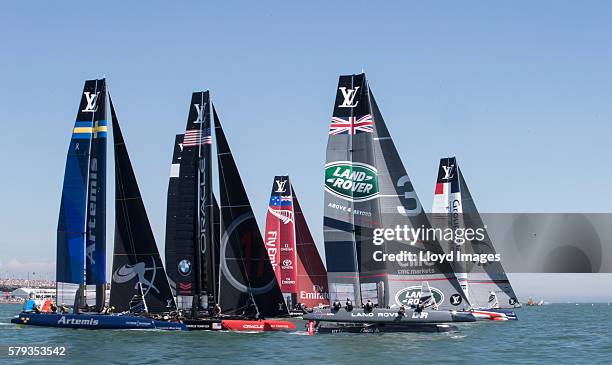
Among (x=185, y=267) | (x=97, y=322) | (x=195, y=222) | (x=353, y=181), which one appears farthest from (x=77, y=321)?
(x=353, y=181)

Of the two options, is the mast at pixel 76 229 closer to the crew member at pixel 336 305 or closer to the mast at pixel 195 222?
the mast at pixel 195 222

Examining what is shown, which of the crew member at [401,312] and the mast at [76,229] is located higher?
the mast at [76,229]

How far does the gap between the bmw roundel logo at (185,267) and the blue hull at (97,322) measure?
277 cm

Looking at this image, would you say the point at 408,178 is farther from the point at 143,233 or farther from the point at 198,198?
the point at 143,233

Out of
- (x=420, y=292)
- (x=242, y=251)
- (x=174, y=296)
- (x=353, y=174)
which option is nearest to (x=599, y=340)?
(x=420, y=292)

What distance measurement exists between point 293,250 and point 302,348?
89.1 ft

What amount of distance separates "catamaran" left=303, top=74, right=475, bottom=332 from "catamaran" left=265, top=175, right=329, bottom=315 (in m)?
21.1

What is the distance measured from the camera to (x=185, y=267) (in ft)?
142

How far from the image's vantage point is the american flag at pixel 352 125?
138ft

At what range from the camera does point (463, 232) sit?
62219mm

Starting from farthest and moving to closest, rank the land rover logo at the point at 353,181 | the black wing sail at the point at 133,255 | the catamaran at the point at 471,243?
the catamaran at the point at 471,243, the black wing sail at the point at 133,255, the land rover logo at the point at 353,181

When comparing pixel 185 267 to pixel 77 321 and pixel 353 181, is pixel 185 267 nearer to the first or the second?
pixel 77 321

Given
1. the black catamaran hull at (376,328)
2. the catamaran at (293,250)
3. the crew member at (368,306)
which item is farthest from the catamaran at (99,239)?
the catamaran at (293,250)

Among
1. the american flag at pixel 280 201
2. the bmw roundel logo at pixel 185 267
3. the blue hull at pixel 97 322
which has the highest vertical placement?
the american flag at pixel 280 201
